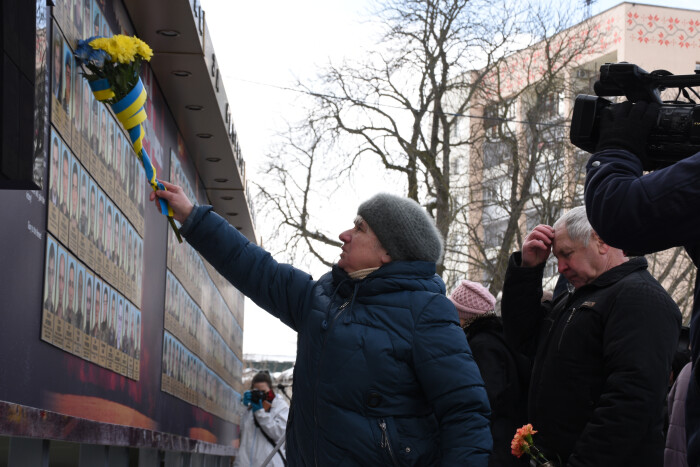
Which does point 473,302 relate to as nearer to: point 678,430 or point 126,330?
point 678,430

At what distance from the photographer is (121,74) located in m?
4.99

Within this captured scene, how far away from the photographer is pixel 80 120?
5.21 metres

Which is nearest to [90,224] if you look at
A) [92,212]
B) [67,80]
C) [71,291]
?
[92,212]

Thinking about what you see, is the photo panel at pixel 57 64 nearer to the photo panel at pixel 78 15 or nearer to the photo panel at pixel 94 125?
the photo panel at pixel 78 15

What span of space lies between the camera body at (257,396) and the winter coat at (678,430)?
778cm

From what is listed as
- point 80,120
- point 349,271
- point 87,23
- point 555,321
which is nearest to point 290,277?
point 349,271

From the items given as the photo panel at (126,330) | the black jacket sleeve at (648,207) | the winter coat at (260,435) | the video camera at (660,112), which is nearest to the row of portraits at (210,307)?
the winter coat at (260,435)

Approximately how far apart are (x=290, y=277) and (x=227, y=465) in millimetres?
10045

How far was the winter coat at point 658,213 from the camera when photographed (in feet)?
8.51

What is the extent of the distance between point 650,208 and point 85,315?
3386 mm

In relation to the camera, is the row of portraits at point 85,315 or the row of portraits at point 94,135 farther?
the row of portraits at point 94,135

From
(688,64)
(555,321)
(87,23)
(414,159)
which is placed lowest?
(555,321)

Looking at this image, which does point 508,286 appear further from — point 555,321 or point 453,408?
point 453,408

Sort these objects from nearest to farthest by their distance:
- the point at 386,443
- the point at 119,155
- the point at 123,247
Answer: the point at 386,443
the point at 119,155
the point at 123,247
